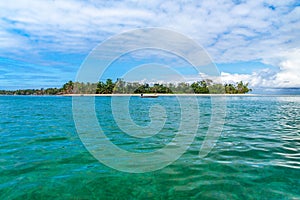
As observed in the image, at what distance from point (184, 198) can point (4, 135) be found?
12.3m

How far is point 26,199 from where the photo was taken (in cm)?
541

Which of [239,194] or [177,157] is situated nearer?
[239,194]

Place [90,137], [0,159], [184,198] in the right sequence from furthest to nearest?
[90,137]
[0,159]
[184,198]

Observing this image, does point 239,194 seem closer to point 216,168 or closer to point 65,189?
point 216,168

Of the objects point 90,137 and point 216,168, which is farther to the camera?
point 90,137

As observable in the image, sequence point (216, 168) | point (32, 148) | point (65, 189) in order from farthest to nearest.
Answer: point (32, 148), point (216, 168), point (65, 189)

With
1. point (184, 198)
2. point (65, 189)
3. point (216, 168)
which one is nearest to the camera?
point (184, 198)

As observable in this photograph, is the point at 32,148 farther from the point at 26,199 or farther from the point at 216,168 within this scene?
the point at 216,168

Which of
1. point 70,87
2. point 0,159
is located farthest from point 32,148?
point 70,87

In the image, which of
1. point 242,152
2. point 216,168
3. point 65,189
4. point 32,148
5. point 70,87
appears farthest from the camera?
point 70,87

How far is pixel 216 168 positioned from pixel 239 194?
1796 millimetres

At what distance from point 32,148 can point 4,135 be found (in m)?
4.64

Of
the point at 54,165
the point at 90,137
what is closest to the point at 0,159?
the point at 54,165

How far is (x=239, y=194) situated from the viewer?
556 cm
